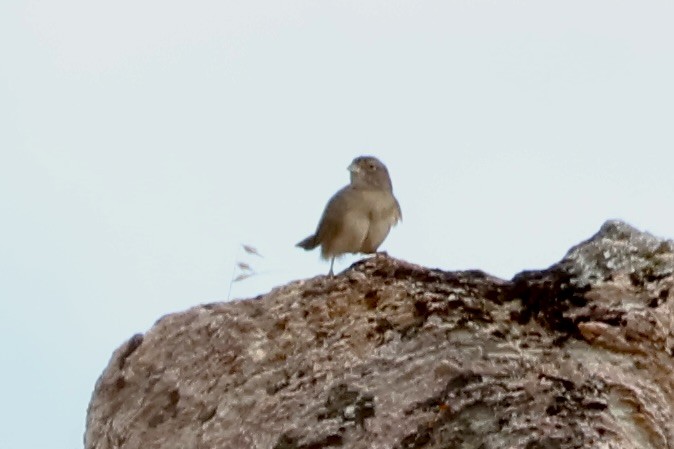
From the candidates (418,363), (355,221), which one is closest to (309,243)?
(355,221)

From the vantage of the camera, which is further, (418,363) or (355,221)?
(355,221)

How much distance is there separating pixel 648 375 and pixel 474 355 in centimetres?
40

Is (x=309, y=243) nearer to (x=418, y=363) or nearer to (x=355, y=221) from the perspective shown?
(x=355, y=221)

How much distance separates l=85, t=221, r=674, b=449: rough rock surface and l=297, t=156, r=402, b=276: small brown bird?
4.34m

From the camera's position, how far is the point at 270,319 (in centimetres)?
365

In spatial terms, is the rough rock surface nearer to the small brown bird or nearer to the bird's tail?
the small brown bird

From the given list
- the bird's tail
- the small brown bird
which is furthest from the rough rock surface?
the bird's tail

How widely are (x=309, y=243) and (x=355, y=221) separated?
423mm

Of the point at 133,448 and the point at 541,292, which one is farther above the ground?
the point at 541,292

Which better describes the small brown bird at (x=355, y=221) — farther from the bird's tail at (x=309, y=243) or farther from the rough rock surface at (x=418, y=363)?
the rough rock surface at (x=418, y=363)

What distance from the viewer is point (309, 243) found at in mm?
8484

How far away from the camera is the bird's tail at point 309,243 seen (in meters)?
8.41

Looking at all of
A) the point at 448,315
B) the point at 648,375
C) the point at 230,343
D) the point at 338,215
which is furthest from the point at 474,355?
the point at 338,215

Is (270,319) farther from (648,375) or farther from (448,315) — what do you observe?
(648,375)
